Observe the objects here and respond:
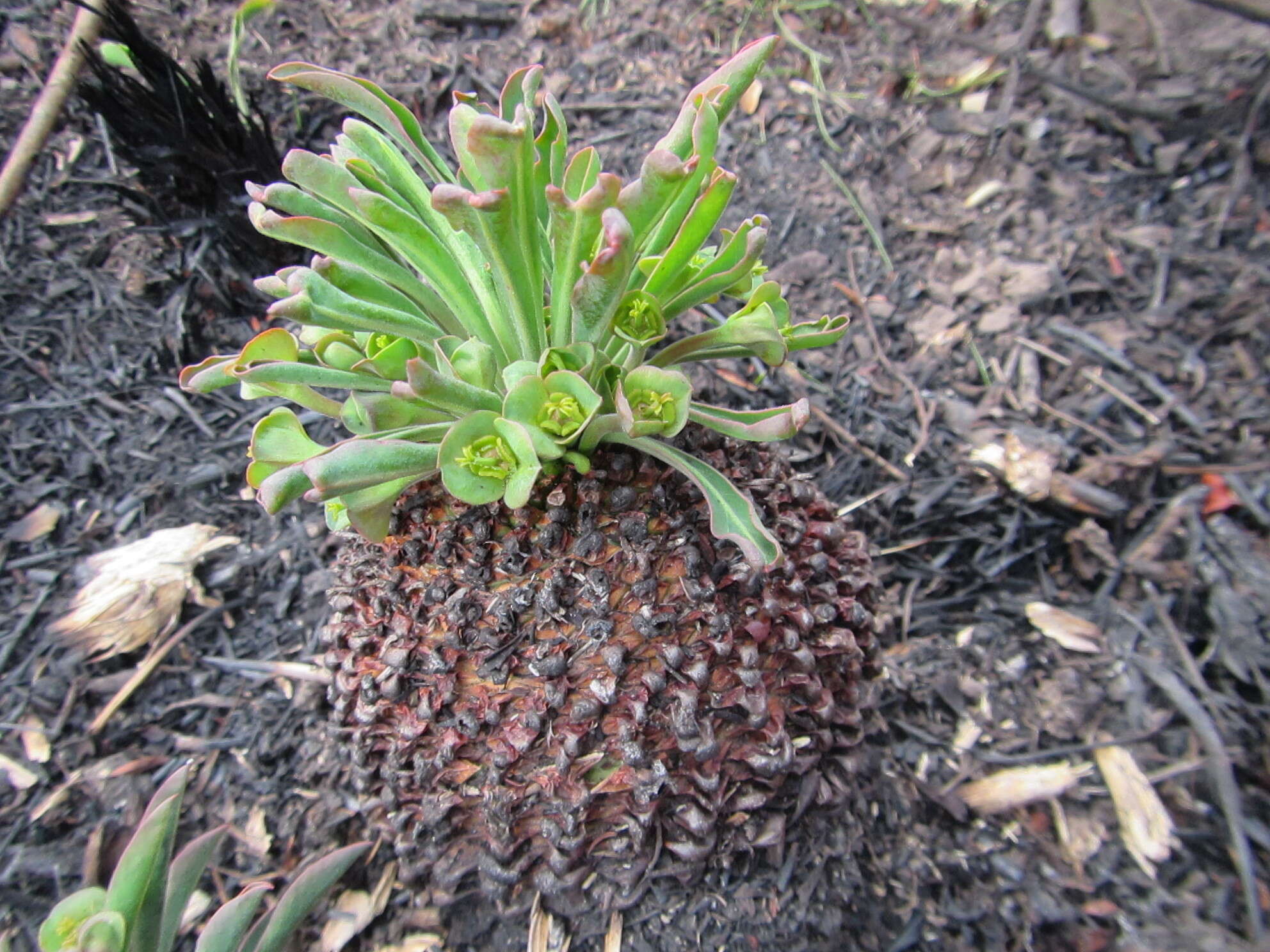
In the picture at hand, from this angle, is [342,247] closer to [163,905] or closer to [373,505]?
[373,505]

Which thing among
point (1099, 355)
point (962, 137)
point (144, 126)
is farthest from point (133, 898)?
point (962, 137)

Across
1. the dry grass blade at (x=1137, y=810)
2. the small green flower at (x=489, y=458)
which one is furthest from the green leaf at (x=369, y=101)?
the dry grass blade at (x=1137, y=810)

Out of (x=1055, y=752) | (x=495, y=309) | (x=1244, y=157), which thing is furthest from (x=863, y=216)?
(x=495, y=309)

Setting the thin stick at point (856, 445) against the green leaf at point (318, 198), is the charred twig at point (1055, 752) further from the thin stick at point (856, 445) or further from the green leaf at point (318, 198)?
the green leaf at point (318, 198)

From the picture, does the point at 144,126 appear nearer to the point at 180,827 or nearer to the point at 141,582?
the point at 141,582

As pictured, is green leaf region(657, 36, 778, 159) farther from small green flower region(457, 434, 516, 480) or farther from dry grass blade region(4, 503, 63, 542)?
dry grass blade region(4, 503, 63, 542)

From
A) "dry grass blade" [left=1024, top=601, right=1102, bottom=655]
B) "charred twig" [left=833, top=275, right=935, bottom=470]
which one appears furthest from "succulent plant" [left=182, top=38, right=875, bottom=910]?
"charred twig" [left=833, top=275, right=935, bottom=470]
